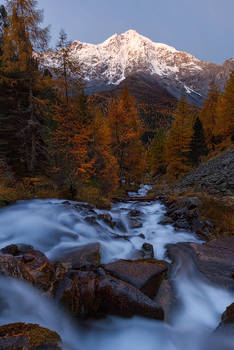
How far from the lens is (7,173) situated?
11.0m

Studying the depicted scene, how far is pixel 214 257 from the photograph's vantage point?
188 inches

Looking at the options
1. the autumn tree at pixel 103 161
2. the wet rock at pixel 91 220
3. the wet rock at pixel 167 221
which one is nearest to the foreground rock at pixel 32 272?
the wet rock at pixel 91 220

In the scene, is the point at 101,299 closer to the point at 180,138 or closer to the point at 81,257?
the point at 81,257

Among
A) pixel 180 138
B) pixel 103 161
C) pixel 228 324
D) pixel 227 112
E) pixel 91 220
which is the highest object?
pixel 227 112

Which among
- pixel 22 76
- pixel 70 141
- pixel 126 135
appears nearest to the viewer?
pixel 70 141

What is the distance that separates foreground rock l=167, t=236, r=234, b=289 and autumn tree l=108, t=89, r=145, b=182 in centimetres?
1441

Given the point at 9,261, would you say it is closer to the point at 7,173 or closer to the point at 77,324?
the point at 77,324

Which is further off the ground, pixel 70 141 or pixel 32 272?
pixel 70 141

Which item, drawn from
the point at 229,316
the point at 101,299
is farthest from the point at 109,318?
the point at 229,316

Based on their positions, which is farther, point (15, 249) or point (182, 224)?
point (182, 224)

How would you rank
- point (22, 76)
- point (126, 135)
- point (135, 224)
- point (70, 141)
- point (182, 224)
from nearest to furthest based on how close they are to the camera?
point (182, 224) → point (135, 224) → point (70, 141) → point (22, 76) → point (126, 135)

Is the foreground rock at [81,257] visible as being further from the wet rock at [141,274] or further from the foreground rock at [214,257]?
the foreground rock at [214,257]

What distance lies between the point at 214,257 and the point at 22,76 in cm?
1323

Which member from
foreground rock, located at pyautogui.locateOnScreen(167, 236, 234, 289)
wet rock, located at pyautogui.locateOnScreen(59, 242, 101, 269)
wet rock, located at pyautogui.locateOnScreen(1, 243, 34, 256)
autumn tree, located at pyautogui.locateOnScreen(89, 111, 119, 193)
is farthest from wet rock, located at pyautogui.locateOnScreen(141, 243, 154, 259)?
autumn tree, located at pyautogui.locateOnScreen(89, 111, 119, 193)
